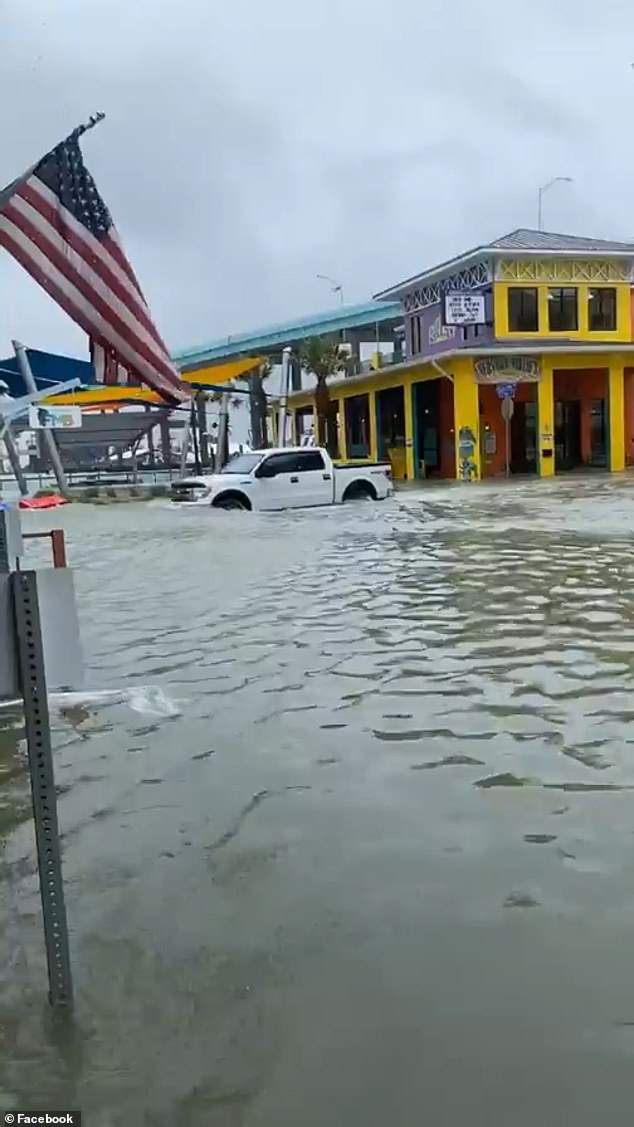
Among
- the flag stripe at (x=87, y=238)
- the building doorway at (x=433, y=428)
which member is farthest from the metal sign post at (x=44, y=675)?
the building doorway at (x=433, y=428)

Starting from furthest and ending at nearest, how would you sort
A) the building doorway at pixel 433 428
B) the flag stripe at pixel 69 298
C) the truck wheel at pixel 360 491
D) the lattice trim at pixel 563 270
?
the building doorway at pixel 433 428, the lattice trim at pixel 563 270, the truck wheel at pixel 360 491, the flag stripe at pixel 69 298

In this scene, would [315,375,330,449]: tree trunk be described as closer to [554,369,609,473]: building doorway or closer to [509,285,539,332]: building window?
[554,369,609,473]: building doorway

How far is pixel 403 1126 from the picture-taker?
2.79 meters

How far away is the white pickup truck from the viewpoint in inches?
976

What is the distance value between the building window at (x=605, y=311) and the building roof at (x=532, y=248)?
134cm

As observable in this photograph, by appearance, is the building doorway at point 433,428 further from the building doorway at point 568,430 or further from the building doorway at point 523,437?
the building doorway at point 568,430

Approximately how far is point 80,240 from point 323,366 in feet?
119

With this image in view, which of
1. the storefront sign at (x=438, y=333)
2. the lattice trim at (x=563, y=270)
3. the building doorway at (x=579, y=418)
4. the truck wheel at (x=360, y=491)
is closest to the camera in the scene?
the truck wheel at (x=360, y=491)

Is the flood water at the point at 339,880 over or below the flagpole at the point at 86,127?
below

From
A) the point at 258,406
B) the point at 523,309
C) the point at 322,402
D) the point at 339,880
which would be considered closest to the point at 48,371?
the point at 322,402

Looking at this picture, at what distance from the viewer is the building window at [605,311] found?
1507 inches

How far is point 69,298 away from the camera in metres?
11.1

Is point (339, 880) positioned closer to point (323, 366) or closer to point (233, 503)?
point (233, 503)

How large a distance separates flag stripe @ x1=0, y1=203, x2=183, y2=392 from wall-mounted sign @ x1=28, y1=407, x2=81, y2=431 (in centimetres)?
2260
